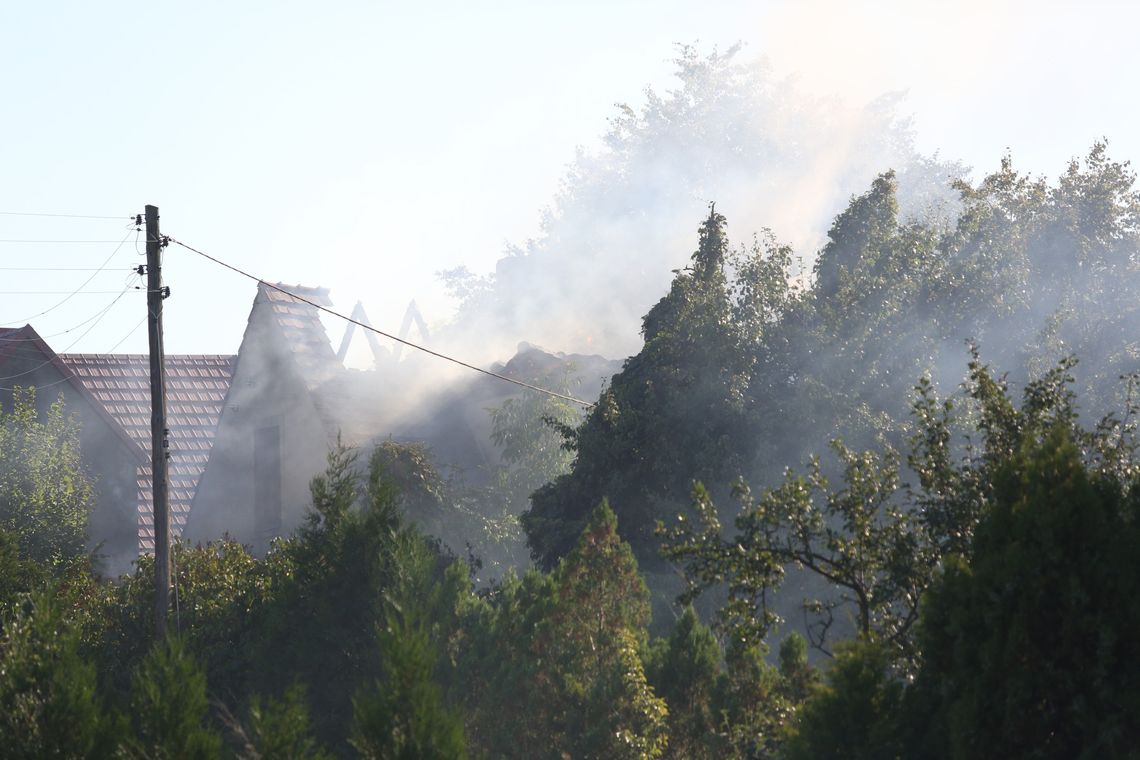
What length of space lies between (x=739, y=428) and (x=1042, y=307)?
29.5ft

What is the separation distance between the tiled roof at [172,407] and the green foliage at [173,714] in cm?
2657

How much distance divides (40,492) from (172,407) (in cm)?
1351

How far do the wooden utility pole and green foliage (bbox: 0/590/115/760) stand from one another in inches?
204

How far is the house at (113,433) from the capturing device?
38.6 m

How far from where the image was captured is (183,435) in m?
44.2

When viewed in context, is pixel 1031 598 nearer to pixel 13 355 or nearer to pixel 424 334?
pixel 13 355

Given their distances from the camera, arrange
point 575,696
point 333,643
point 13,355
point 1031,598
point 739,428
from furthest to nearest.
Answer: point 13,355 < point 739,428 < point 333,643 < point 575,696 < point 1031,598

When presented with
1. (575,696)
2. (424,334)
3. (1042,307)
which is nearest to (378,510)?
(575,696)

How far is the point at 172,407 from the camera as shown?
147 ft

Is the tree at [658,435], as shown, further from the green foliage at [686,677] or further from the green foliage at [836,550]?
the green foliage at [836,550]

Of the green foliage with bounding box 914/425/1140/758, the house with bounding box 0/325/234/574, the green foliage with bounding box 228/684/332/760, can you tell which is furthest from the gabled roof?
the green foliage with bounding box 914/425/1140/758

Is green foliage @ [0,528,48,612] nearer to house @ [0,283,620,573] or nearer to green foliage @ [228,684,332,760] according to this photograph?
green foliage @ [228,684,332,760]

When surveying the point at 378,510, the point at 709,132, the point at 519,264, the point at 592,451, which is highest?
the point at 709,132

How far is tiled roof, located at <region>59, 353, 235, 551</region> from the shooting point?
42.2m
